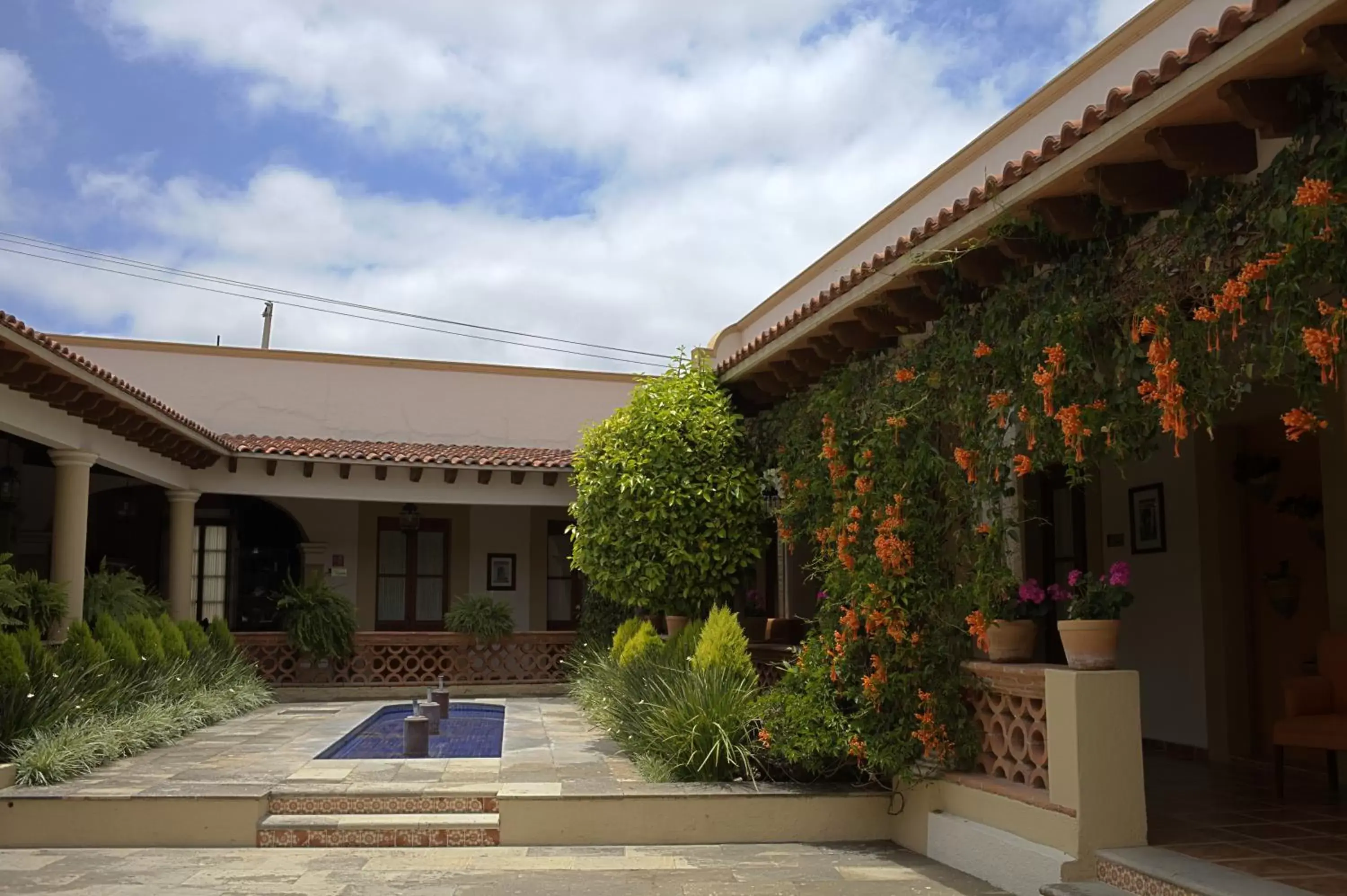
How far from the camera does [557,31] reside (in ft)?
35.7

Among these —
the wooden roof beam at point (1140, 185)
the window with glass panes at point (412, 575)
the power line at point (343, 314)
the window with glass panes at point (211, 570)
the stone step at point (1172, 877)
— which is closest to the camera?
the stone step at point (1172, 877)

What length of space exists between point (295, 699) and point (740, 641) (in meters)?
8.27

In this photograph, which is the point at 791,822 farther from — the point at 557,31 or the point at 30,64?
the point at 30,64

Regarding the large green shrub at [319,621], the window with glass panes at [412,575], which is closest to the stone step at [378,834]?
the large green shrub at [319,621]

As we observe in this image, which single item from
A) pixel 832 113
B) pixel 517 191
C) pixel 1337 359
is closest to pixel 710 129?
pixel 832 113

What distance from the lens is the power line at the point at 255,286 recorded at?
30.6m

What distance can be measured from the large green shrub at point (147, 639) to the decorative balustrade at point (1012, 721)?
810 cm

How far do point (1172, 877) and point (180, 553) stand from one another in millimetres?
12435

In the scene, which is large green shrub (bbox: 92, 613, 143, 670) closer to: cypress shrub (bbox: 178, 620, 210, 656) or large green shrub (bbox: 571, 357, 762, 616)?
cypress shrub (bbox: 178, 620, 210, 656)

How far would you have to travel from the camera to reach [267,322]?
120 feet

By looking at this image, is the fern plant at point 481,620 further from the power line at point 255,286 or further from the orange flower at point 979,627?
the power line at point 255,286

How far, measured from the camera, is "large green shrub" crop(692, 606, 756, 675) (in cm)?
866

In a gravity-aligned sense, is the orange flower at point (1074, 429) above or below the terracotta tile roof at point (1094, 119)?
below

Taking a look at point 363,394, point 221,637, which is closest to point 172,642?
point 221,637
